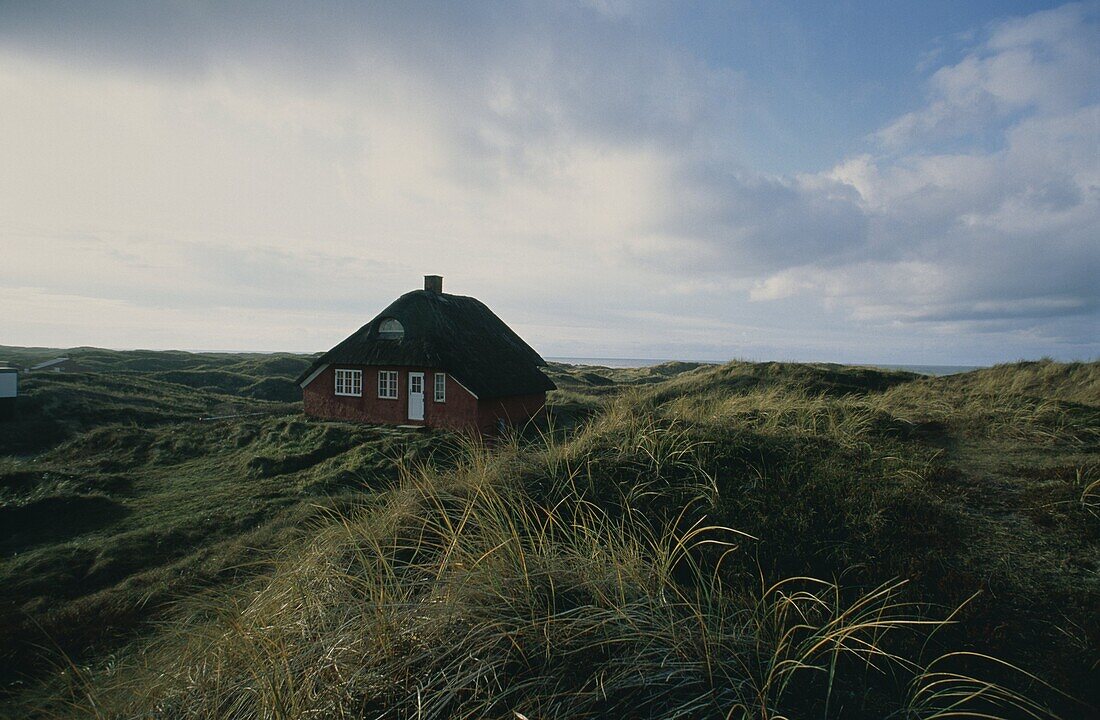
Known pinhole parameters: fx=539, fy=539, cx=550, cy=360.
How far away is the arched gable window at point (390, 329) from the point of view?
69.9ft

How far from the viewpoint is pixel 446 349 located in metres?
20.2

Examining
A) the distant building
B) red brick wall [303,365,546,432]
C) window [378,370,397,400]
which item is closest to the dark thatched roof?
red brick wall [303,365,546,432]

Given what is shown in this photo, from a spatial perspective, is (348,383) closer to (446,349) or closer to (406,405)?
(406,405)

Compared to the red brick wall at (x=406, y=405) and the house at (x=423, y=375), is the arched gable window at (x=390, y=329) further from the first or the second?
the red brick wall at (x=406, y=405)

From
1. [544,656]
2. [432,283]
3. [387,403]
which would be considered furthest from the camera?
[432,283]

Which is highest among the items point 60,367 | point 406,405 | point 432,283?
point 432,283

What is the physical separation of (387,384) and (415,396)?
1378 mm

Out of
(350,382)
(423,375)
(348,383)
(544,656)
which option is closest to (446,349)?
(423,375)

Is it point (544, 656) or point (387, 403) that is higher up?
point (544, 656)

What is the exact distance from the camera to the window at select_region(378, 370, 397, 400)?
20.8 m

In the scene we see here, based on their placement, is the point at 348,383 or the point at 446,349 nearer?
the point at 446,349

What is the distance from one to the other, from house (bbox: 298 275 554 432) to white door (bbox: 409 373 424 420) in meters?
0.04

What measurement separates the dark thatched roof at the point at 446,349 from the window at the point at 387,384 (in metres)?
0.54

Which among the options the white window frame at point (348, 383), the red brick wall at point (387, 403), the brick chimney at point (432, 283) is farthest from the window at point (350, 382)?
the brick chimney at point (432, 283)
